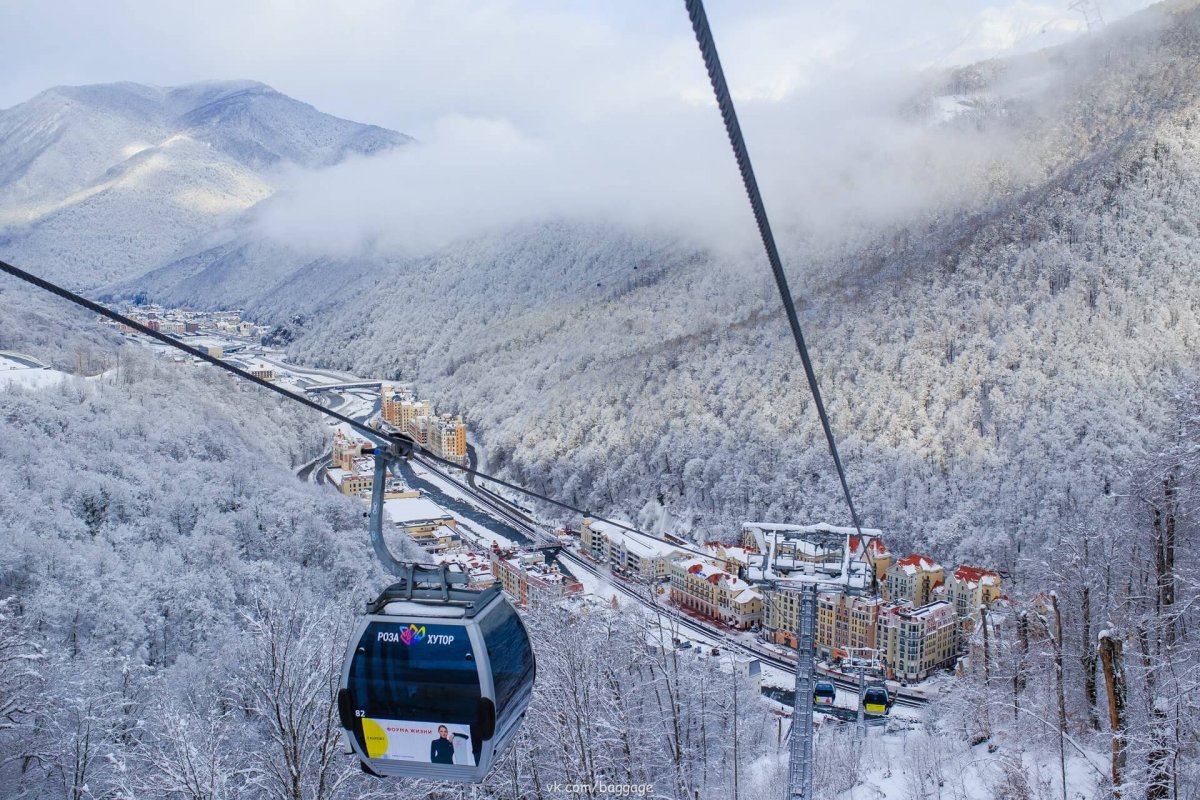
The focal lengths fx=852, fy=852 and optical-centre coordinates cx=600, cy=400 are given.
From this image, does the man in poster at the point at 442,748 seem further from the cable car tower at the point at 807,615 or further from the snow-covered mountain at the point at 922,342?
the snow-covered mountain at the point at 922,342

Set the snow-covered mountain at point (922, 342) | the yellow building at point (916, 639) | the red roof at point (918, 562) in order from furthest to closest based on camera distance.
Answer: the snow-covered mountain at point (922, 342), the red roof at point (918, 562), the yellow building at point (916, 639)

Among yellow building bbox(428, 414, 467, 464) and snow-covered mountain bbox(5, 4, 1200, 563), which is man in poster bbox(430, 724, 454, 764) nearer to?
snow-covered mountain bbox(5, 4, 1200, 563)

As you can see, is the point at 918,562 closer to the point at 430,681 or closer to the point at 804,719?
the point at 804,719

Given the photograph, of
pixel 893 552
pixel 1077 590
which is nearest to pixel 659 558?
pixel 893 552

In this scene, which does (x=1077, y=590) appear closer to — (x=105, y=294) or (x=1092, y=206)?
(x=1092, y=206)

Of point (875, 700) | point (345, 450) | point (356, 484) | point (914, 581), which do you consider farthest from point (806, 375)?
point (345, 450)

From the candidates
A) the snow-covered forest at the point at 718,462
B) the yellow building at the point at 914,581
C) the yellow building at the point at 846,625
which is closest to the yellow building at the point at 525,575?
the snow-covered forest at the point at 718,462
